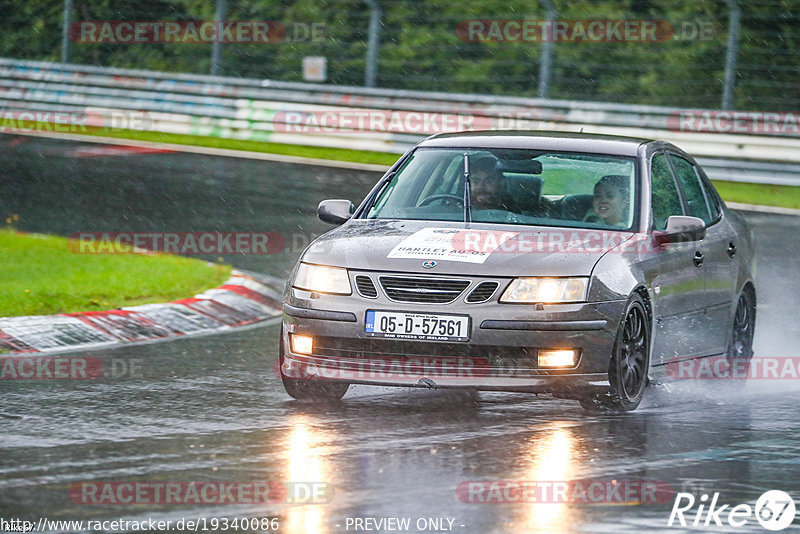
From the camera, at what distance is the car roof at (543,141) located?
30.3 ft

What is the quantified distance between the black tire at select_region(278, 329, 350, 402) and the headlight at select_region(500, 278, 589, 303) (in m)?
1.12

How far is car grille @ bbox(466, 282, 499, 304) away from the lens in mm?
7801

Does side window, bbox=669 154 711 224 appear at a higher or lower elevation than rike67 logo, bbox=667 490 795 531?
higher

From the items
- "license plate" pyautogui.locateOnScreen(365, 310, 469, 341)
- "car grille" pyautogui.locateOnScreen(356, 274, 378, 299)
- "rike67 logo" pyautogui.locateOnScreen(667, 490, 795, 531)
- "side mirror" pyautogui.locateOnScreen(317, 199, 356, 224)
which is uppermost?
"side mirror" pyautogui.locateOnScreen(317, 199, 356, 224)

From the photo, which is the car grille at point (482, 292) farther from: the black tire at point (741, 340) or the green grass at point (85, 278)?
the green grass at point (85, 278)

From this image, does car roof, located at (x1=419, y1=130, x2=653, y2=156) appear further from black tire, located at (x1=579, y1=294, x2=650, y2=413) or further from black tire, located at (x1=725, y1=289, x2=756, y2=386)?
black tire, located at (x1=725, y1=289, x2=756, y2=386)

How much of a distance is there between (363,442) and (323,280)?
1.21m

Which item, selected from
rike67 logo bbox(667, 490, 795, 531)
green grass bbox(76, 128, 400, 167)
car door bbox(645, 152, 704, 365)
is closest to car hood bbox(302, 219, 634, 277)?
car door bbox(645, 152, 704, 365)

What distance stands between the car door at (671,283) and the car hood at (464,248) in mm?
326

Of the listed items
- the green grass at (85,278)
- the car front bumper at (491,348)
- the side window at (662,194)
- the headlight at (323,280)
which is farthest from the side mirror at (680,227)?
the green grass at (85,278)

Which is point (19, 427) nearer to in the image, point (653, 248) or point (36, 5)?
point (653, 248)

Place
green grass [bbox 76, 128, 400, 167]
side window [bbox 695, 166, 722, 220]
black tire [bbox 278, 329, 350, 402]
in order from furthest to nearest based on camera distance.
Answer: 1. green grass [bbox 76, 128, 400, 167]
2. side window [bbox 695, 166, 722, 220]
3. black tire [bbox 278, 329, 350, 402]

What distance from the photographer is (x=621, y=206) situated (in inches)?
350

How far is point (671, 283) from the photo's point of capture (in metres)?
8.78
